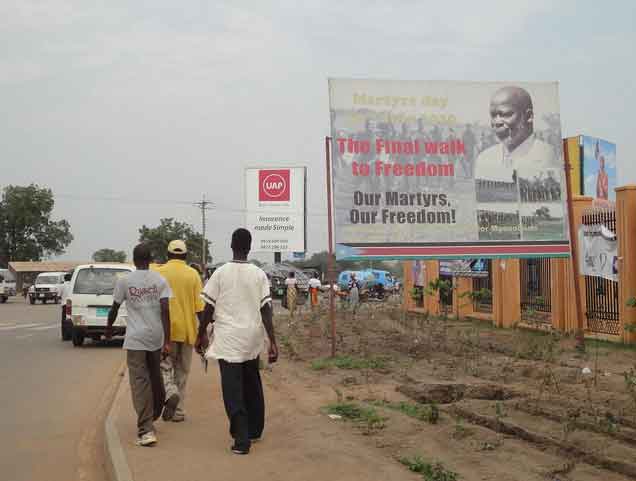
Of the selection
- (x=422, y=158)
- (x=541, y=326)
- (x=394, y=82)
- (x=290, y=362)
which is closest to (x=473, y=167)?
(x=422, y=158)

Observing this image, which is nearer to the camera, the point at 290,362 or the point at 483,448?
the point at 483,448

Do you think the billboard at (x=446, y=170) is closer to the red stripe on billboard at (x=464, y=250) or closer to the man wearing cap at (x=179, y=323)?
the red stripe on billboard at (x=464, y=250)

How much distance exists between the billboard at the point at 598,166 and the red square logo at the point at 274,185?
514 inches

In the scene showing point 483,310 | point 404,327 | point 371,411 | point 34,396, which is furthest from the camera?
point 483,310

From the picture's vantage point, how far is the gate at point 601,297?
1476 centimetres

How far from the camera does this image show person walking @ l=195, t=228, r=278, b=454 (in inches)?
241

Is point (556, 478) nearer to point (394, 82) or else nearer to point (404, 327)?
point (394, 82)

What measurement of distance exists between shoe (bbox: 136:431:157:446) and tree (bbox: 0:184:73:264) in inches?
2838

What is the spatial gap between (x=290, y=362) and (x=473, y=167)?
4.54 m

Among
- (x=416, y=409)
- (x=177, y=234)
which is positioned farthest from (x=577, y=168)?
(x=177, y=234)

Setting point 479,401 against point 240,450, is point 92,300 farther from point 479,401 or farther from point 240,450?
point 240,450

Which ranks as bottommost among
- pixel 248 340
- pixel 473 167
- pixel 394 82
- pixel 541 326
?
pixel 541 326

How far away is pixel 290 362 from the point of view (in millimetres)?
12422

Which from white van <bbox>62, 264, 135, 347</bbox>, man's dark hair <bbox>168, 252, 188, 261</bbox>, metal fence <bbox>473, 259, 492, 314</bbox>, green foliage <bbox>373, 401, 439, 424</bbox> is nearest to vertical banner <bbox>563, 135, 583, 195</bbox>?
metal fence <bbox>473, 259, 492, 314</bbox>
